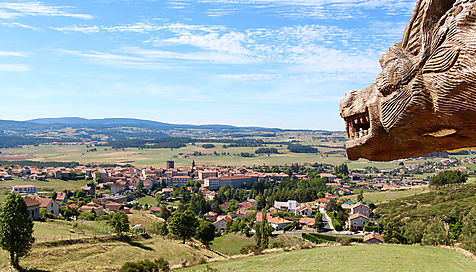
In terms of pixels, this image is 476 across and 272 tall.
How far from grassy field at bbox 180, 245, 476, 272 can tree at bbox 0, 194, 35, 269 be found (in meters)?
11.5

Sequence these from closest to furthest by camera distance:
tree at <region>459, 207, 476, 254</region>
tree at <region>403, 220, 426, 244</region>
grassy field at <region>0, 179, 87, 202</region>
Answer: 1. tree at <region>459, 207, 476, 254</region>
2. tree at <region>403, 220, 426, 244</region>
3. grassy field at <region>0, 179, 87, 202</region>

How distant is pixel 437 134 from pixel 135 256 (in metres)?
33.3

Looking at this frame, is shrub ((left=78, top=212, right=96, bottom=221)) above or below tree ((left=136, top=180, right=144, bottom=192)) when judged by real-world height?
above

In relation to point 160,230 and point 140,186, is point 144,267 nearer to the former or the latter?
point 160,230

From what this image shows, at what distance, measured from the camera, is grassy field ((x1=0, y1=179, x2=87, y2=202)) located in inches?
3267

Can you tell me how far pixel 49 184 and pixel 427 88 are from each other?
104123 mm

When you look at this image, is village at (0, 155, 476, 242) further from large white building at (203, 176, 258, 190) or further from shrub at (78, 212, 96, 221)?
shrub at (78, 212, 96, 221)

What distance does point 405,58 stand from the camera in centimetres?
372

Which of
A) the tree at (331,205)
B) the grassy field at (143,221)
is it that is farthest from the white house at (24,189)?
the tree at (331,205)

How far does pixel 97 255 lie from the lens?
3095 cm

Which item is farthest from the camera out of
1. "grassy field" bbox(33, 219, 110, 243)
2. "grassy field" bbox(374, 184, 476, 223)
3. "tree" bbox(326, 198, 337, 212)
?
"tree" bbox(326, 198, 337, 212)

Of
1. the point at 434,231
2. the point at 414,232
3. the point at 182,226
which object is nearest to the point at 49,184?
the point at 182,226

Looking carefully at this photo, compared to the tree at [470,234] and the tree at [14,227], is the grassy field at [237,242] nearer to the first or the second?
the tree at [470,234]

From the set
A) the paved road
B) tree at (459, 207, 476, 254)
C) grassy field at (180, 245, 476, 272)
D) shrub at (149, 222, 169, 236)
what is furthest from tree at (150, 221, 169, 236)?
tree at (459, 207, 476, 254)
